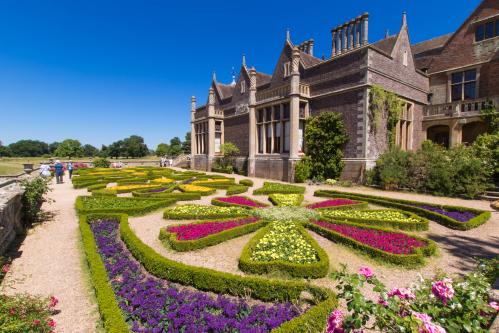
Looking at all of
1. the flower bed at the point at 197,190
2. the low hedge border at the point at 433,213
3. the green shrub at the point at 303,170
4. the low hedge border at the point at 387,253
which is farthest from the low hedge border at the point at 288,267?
the green shrub at the point at 303,170

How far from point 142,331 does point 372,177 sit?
1665 cm

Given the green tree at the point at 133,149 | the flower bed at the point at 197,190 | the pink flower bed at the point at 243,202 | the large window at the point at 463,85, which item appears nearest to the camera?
the pink flower bed at the point at 243,202

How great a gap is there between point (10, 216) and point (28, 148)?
156m

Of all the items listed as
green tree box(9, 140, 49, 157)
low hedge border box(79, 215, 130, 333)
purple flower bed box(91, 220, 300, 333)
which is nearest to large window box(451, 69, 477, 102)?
purple flower bed box(91, 220, 300, 333)

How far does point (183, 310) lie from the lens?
161 inches

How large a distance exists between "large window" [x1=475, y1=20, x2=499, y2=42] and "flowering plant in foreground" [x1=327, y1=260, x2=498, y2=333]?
26.4 meters

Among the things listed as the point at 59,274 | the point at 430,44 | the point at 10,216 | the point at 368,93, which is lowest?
the point at 59,274

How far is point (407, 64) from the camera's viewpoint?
68.5 feet

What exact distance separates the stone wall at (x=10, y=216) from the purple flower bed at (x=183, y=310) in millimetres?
3338

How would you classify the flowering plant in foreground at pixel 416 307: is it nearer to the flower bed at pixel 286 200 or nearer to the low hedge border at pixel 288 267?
the low hedge border at pixel 288 267

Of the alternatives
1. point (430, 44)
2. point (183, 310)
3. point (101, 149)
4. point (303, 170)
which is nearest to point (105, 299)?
point (183, 310)

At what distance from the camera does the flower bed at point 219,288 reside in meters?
3.55

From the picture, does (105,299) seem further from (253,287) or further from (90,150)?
(90,150)

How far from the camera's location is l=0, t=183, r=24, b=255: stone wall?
6116 mm
